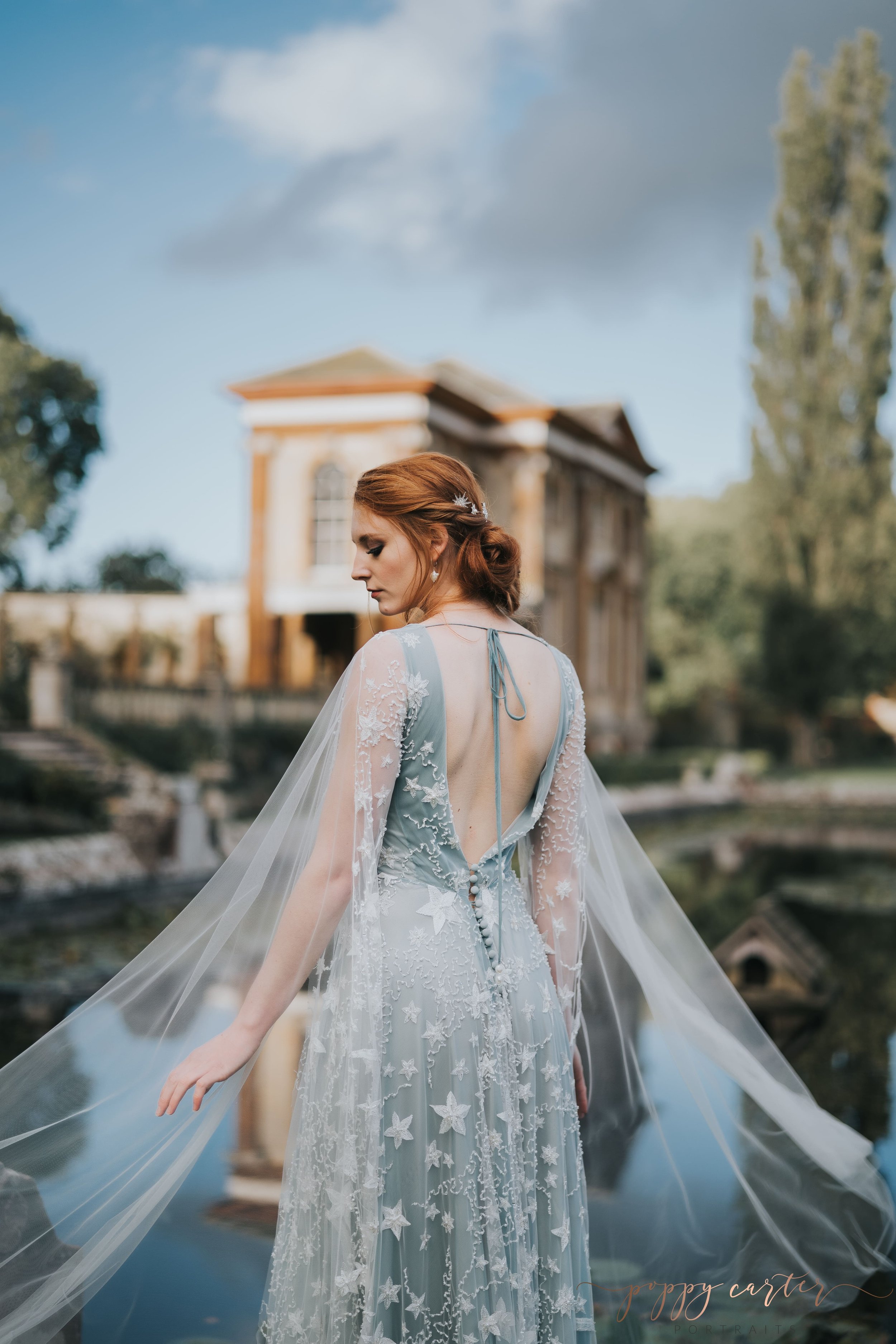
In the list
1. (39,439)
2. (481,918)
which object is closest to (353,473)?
(39,439)

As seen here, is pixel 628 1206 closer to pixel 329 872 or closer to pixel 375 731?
pixel 329 872

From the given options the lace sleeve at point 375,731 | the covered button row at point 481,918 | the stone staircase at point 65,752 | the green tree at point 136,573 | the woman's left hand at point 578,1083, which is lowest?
the stone staircase at point 65,752

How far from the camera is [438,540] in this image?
2.00 meters

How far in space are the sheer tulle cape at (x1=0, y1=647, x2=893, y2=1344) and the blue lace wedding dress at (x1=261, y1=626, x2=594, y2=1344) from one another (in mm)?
19

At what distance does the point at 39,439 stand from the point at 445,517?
1022 cm

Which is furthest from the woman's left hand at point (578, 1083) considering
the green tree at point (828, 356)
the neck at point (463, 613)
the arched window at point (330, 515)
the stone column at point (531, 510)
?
the green tree at point (828, 356)

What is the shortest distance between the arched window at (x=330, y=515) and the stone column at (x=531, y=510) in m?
3.90

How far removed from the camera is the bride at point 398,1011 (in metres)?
1.88

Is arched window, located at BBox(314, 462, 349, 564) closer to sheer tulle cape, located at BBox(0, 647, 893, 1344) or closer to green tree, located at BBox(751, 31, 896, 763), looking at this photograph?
green tree, located at BBox(751, 31, 896, 763)

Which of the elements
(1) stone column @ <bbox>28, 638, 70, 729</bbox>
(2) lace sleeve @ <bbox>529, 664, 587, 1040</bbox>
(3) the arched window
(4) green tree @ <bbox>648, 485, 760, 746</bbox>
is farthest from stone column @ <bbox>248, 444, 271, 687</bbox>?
(2) lace sleeve @ <bbox>529, 664, 587, 1040</bbox>

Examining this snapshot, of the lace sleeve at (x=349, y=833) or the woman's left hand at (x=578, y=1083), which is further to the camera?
the woman's left hand at (x=578, y=1083)

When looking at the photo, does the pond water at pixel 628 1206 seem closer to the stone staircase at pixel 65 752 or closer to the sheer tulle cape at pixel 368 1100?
the sheer tulle cape at pixel 368 1100

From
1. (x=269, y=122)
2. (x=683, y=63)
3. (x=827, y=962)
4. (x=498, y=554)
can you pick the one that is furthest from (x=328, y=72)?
(x=498, y=554)

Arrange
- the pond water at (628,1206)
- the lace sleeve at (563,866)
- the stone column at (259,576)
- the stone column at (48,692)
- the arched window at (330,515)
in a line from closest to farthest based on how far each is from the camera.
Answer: the lace sleeve at (563,866), the pond water at (628,1206), the stone column at (48,692), the arched window at (330,515), the stone column at (259,576)
